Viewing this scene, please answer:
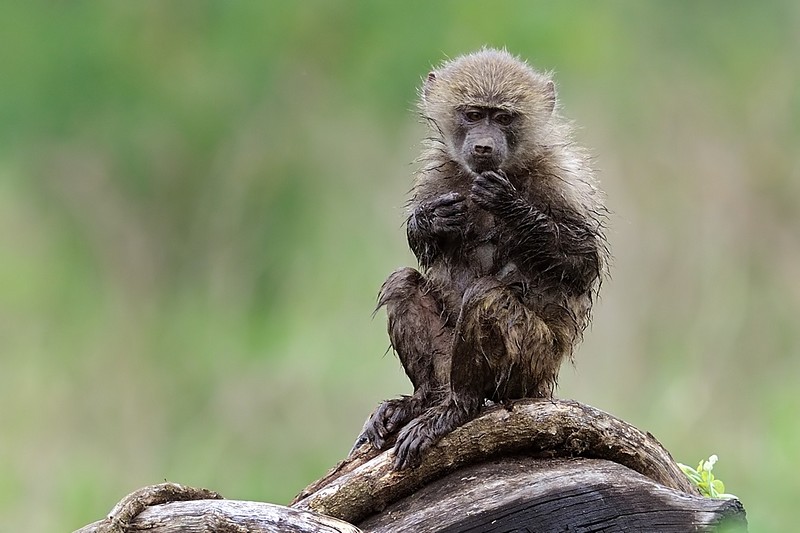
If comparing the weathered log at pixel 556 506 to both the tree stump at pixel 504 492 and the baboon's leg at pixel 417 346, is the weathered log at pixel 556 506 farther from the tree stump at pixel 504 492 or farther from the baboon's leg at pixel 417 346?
the baboon's leg at pixel 417 346

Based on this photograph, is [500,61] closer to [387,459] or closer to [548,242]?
[548,242]

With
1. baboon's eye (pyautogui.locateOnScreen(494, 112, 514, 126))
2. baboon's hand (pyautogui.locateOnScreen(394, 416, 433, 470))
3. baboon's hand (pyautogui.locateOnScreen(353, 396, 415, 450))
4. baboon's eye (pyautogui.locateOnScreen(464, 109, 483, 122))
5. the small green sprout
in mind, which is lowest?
the small green sprout

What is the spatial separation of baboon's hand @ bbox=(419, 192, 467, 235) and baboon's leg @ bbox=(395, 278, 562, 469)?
1.34 ft

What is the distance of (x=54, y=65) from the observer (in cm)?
888

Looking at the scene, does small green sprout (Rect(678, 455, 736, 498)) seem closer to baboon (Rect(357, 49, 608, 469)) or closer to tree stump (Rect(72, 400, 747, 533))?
tree stump (Rect(72, 400, 747, 533))

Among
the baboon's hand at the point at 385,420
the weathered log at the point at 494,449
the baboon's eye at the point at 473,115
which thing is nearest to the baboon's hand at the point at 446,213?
the baboon's eye at the point at 473,115

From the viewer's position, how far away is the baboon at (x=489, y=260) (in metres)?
4.86

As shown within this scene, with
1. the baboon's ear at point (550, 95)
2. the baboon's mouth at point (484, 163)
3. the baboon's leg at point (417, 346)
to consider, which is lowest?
the baboon's leg at point (417, 346)

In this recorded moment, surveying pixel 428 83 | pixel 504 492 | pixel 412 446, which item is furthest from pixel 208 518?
pixel 428 83

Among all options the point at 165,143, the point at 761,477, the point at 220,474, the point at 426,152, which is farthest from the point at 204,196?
the point at 761,477

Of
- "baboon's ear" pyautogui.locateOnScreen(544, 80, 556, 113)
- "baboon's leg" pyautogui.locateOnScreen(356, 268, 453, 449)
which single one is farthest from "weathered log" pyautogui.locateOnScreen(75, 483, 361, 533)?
"baboon's ear" pyautogui.locateOnScreen(544, 80, 556, 113)

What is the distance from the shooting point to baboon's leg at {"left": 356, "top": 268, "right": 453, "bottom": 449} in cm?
523

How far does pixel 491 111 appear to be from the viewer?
573 centimetres

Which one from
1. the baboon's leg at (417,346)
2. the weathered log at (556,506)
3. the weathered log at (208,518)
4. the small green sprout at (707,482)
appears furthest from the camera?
the small green sprout at (707,482)
